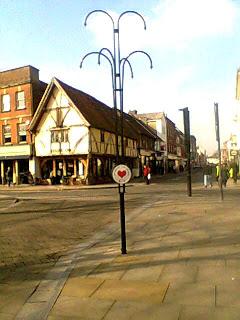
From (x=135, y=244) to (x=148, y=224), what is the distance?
8.39ft

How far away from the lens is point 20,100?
3591 centimetres

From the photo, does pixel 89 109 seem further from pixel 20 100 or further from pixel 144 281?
pixel 144 281

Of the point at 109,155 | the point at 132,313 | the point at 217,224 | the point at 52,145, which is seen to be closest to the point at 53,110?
the point at 52,145

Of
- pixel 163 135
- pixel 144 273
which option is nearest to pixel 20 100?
pixel 144 273

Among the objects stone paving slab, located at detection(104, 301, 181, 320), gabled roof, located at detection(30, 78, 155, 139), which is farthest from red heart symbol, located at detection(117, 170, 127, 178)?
gabled roof, located at detection(30, 78, 155, 139)

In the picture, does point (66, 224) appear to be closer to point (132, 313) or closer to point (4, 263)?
point (4, 263)

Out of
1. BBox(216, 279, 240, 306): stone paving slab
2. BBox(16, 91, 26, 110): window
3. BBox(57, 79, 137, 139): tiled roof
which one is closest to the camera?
BBox(216, 279, 240, 306): stone paving slab

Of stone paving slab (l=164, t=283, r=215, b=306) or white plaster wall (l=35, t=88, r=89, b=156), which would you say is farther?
white plaster wall (l=35, t=88, r=89, b=156)

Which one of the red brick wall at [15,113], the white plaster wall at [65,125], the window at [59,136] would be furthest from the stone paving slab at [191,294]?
Answer: the red brick wall at [15,113]

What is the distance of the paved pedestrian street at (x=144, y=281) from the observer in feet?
14.4

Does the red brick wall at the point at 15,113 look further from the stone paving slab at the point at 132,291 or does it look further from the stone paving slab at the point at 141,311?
the stone paving slab at the point at 141,311

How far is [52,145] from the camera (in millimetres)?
34344

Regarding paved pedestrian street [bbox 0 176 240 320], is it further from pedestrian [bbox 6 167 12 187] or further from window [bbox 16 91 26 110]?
window [bbox 16 91 26 110]

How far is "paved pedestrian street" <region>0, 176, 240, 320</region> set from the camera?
4.38 meters
